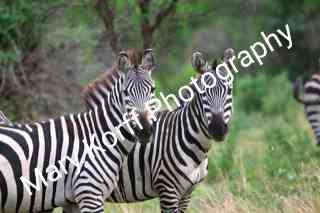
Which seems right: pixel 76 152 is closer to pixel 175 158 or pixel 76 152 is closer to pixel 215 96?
pixel 175 158

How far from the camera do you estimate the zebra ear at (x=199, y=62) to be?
25.4 ft

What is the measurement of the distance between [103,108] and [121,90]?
1.13ft

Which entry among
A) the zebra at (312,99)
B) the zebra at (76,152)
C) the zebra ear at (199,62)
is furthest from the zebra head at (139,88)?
the zebra at (312,99)

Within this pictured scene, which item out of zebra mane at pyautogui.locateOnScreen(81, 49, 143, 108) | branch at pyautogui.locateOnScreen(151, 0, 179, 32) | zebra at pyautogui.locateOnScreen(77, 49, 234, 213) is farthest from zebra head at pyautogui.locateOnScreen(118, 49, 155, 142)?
branch at pyautogui.locateOnScreen(151, 0, 179, 32)

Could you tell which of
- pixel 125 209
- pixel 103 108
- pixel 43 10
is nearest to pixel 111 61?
pixel 43 10

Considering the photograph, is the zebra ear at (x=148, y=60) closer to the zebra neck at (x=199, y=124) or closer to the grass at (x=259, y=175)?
the zebra neck at (x=199, y=124)

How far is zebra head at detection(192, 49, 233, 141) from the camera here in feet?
24.2

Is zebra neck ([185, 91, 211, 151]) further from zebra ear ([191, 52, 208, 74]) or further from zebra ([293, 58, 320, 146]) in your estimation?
zebra ([293, 58, 320, 146])

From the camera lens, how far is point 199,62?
7762mm

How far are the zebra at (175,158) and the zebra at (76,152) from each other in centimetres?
60

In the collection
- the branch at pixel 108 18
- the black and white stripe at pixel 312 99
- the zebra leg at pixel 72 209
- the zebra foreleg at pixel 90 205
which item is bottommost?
the zebra foreleg at pixel 90 205

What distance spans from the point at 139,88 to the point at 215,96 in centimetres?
91

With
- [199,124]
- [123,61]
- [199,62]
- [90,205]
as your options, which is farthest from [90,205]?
[199,62]

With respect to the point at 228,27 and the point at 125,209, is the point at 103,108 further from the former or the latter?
the point at 228,27
